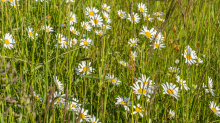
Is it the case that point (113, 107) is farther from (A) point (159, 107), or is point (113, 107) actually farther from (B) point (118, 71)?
(B) point (118, 71)

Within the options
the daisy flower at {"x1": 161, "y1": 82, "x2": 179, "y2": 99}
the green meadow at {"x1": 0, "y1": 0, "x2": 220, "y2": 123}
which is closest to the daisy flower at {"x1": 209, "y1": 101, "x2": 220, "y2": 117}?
the green meadow at {"x1": 0, "y1": 0, "x2": 220, "y2": 123}

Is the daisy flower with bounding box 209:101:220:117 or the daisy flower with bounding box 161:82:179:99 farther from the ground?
the daisy flower with bounding box 161:82:179:99

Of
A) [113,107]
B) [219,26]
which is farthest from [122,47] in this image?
[219,26]

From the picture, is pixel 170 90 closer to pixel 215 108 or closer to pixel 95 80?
pixel 215 108

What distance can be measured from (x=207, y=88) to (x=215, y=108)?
0.76 feet

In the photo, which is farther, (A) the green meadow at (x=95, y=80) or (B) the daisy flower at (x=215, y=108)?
(B) the daisy flower at (x=215, y=108)

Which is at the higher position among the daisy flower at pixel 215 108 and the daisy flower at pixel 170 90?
the daisy flower at pixel 170 90

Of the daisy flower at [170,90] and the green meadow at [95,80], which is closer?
the green meadow at [95,80]

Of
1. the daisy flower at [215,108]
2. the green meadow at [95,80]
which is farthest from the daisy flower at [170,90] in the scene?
the daisy flower at [215,108]

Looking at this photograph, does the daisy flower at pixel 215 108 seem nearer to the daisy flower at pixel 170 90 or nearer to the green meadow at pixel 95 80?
the green meadow at pixel 95 80

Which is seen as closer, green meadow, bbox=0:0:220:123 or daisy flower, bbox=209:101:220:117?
green meadow, bbox=0:0:220:123

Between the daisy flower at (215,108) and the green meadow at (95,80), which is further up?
the green meadow at (95,80)

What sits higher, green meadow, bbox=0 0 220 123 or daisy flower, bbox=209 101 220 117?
green meadow, bbox=0 0 220 123

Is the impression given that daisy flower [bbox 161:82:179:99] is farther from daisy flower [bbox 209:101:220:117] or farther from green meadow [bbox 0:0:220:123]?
daisy flower [bbox 209:101:220:117]
